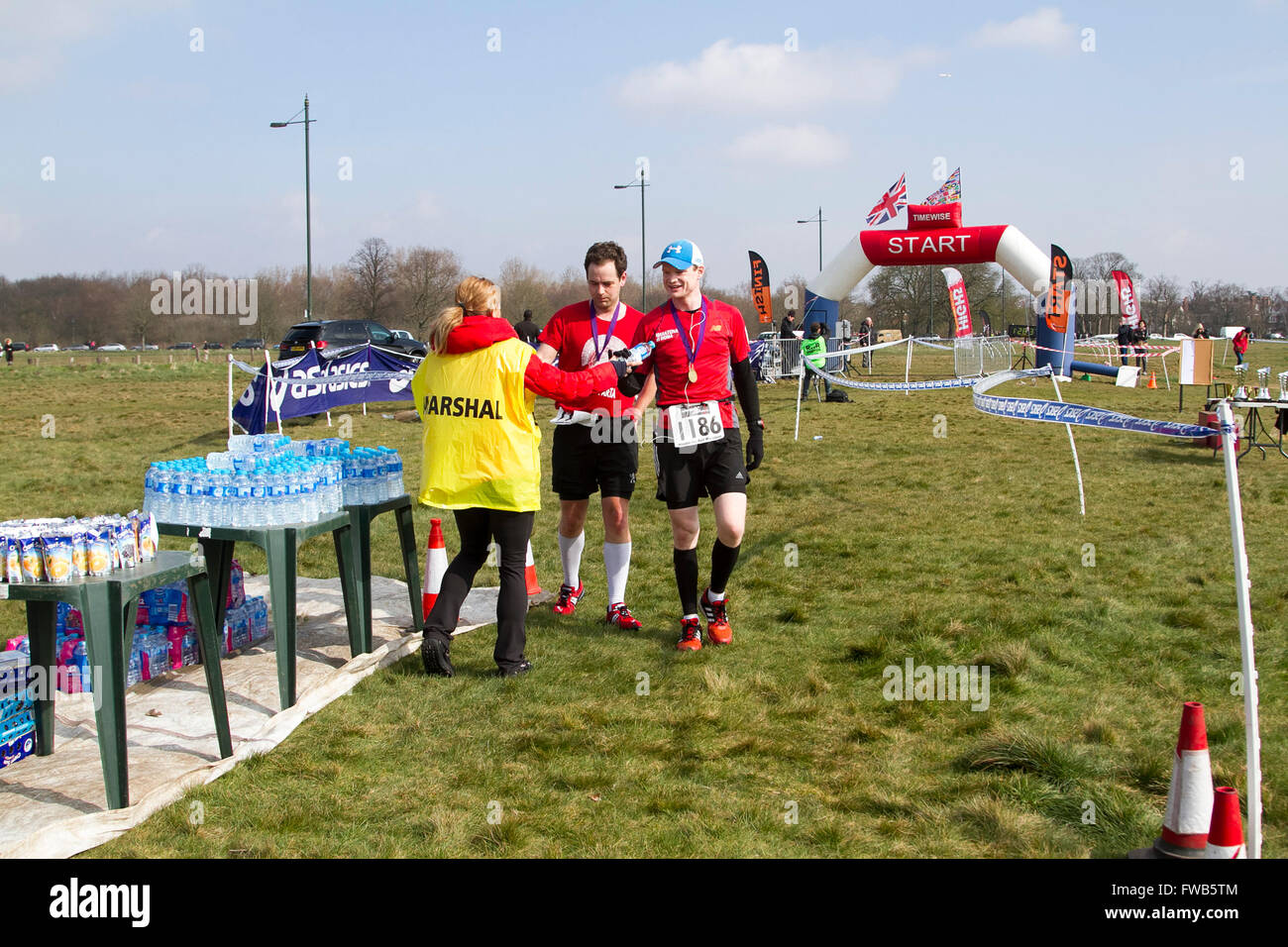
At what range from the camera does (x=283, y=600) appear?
4281 millimetres

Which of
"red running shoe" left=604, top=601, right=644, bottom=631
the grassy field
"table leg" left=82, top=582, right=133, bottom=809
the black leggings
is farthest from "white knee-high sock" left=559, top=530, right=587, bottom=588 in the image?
"table leg" left=82, top=582, right=133, bottom=809

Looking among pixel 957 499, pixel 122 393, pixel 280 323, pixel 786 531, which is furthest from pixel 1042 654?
pixel 280 323

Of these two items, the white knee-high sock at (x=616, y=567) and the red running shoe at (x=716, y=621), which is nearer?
the red running shoe at (x=716, y=621)

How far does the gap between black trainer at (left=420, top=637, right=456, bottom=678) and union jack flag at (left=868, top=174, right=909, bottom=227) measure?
22989 millimetres

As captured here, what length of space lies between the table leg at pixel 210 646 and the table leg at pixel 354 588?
1.10m

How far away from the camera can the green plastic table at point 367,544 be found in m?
4.97

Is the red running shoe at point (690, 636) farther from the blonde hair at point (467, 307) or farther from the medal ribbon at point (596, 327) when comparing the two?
the blonde hair at point (467, 307)

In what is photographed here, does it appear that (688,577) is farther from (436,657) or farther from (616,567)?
(436,657)

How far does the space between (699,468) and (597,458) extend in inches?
26.5

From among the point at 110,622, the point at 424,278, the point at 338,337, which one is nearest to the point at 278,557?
the point at 110,622

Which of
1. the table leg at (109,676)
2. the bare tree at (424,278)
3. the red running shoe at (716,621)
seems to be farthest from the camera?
the bare tree at (424,278)

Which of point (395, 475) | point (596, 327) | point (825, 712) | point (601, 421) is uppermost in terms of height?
point (596, 327)

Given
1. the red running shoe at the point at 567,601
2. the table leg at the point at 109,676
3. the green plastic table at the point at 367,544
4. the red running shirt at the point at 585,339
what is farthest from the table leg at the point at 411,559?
the table leg at the point at 109,676
